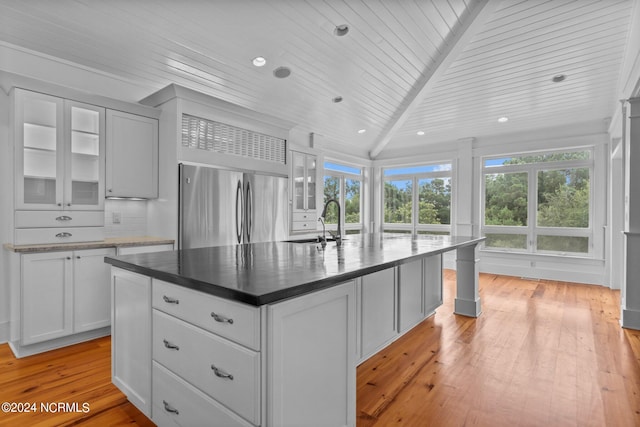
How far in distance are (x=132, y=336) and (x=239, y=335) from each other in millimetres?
947

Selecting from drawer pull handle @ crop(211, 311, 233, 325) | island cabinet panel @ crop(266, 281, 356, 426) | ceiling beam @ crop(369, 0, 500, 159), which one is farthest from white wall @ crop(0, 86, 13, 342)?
ceiling beam @ crop(369, 0, 500, 159)

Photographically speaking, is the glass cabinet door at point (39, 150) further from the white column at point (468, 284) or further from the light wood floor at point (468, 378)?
the white column at point (468, 284)

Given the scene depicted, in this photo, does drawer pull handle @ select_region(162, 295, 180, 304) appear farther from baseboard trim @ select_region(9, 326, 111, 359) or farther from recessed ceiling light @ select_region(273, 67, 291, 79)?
recessed ceiling light @ select_region(273, 67, 291, 79)

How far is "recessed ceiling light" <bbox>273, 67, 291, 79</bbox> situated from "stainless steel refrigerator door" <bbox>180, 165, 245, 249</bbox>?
127 centimetres

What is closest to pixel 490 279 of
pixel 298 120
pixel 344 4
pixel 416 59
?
pixel 416 59

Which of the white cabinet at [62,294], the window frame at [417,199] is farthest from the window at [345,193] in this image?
the white cabinet at [62,294]

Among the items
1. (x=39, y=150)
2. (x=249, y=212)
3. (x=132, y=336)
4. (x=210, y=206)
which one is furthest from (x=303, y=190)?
(x=132, y=336)

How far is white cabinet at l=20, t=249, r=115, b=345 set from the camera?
8.64 ft

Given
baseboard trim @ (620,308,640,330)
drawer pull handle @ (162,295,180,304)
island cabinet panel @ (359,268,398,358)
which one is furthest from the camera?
baseboard trim @ (620,308,640,330)

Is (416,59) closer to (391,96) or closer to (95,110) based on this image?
(391,96)

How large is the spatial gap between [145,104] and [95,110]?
0.80 meters

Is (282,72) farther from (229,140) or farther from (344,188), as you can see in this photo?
(344,188)

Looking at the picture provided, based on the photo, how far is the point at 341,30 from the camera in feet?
11.2

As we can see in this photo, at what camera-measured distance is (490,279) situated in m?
5.76
